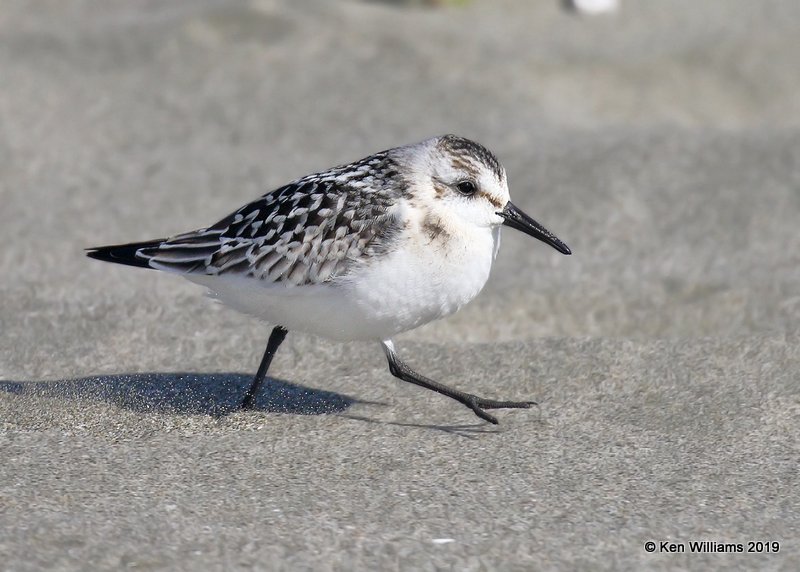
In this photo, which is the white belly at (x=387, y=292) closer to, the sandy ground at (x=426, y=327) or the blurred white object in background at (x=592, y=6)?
the sandy ground at (x=426, y=327)

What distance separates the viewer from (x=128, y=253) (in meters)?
4.99

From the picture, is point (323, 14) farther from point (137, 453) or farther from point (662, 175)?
point (137, 453)

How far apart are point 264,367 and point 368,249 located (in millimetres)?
798

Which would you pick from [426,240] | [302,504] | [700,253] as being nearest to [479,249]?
[426,240]

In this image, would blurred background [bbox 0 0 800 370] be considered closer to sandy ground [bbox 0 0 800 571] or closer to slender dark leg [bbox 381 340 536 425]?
sandy ground [bbox 0 0 800 571]

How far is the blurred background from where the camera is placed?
6172mm

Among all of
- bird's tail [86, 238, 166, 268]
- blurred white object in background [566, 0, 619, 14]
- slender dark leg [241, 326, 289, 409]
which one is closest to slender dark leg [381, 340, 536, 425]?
slender dark leg [241, 326, 289, 409]

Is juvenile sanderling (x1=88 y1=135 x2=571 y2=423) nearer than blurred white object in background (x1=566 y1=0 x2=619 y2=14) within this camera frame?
Yes

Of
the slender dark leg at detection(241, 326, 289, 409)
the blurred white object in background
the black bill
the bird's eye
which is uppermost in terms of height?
the blurred white object in background

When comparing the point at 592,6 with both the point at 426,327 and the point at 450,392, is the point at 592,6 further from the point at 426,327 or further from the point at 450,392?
the point at 450,392

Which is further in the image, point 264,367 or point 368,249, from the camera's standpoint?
point 264,367

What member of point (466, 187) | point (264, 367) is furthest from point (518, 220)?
point (264, 367)

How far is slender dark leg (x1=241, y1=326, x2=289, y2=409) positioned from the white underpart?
0.72 ft

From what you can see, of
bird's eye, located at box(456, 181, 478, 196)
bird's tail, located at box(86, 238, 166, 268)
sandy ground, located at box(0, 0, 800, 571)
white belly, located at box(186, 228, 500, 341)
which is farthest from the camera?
bird's tail, located at box(86, 238, 166, 268)
